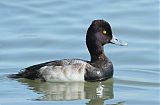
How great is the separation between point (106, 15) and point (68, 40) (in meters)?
1.98

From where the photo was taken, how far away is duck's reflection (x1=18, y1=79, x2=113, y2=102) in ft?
33.4

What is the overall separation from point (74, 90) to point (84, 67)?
0.62m

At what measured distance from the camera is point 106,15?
1501 cm

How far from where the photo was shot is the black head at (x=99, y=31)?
11.4m

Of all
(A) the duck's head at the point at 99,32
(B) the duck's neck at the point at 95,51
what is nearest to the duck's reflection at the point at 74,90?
(B) the duck's neck at the point at 95,51

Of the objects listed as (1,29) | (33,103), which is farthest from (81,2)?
(33,103)

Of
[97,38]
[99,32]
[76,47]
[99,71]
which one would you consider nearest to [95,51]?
[97,38]

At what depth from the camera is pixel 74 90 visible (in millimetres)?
10664

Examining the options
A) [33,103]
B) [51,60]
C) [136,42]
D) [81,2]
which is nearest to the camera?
[33,103]

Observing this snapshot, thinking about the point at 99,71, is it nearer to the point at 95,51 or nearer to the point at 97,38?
the point at 95,51

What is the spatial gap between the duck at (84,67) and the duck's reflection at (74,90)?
Answer: 0.10 metres

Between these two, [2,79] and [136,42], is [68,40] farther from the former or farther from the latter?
[2,79]

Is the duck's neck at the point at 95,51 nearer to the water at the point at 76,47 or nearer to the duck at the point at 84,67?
the duck at the point at 84,67

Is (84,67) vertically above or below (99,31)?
below
